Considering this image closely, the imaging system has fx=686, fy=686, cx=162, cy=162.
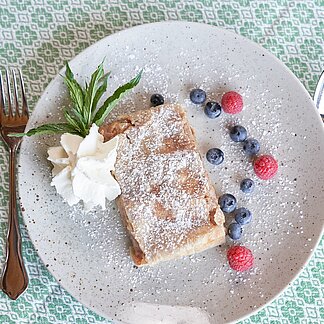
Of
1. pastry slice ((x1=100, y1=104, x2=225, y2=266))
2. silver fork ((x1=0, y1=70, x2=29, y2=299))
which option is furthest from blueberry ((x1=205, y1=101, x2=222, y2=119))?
silver fork ((x1=0, y1=70, x2=29, y2=299))

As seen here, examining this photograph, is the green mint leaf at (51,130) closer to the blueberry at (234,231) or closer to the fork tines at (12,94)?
the fork tines at (12,94)

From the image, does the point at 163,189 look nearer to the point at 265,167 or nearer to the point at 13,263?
the point at 265,167

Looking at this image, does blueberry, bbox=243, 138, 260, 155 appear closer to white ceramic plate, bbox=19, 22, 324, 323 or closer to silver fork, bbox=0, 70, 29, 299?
white ceramic plate, bbox=19, 22, 324, 323

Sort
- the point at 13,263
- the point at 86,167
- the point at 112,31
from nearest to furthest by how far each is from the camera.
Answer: the point at 86,167, the point at 13,263, the point at 112,31

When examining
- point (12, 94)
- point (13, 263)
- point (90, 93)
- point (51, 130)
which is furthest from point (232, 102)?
point (13, 263)

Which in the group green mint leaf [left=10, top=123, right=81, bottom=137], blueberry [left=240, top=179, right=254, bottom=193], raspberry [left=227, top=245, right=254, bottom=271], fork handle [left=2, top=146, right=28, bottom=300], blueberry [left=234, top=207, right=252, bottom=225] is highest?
green mint leaf [left=10, top=123, right=81, bottom=137]

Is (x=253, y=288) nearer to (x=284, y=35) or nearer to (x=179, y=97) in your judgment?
(x=179, y=97)

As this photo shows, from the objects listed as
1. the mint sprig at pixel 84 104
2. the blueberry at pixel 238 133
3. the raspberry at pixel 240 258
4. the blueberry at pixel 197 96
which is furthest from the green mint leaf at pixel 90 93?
the raspberry at pixel 240 258
